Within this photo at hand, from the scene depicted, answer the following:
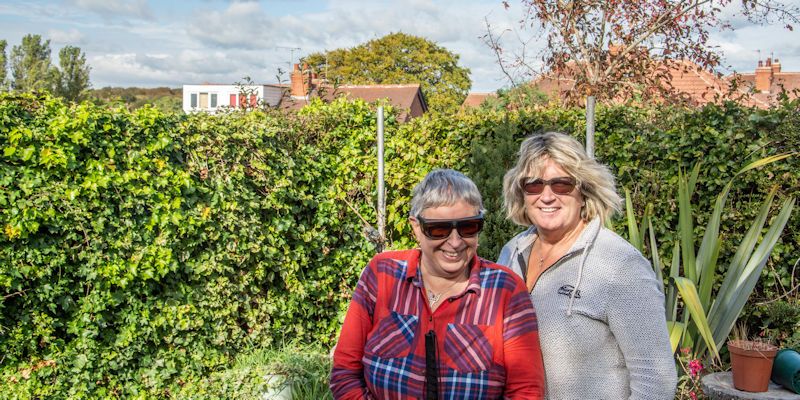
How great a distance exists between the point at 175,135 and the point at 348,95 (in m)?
2.12

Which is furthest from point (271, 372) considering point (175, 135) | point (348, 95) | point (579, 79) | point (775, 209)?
point (579, 79)

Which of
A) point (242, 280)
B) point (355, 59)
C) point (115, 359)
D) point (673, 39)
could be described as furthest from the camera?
point (355, 59)

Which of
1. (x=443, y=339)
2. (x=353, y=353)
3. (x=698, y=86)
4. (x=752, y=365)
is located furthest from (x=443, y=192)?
(x=698, y=86)

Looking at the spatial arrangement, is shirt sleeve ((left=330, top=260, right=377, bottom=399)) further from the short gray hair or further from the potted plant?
the potted plant

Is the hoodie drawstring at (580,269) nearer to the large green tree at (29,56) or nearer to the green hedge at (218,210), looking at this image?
the green hedge at (218,210)

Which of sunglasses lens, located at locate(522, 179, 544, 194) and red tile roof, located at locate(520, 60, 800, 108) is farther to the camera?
red tile roof, located at locate(520, 60, 800, 108)

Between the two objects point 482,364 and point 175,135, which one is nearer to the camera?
point 482,364

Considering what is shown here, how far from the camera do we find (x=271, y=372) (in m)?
5.06

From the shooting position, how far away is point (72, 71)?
48.2m

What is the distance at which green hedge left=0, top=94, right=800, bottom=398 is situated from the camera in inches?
180

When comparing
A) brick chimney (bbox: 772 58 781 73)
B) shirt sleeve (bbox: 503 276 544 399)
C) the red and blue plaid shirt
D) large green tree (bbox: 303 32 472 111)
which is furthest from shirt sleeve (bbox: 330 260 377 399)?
large green tree (bbox: 303 32 472 111)

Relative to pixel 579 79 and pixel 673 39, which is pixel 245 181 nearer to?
pixel 579 79

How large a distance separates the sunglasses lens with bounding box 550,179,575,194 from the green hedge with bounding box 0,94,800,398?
2.76m

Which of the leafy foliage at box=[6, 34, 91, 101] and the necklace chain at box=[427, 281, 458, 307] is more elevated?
the leafy foliage at box=[6, 34, 91, 101]
